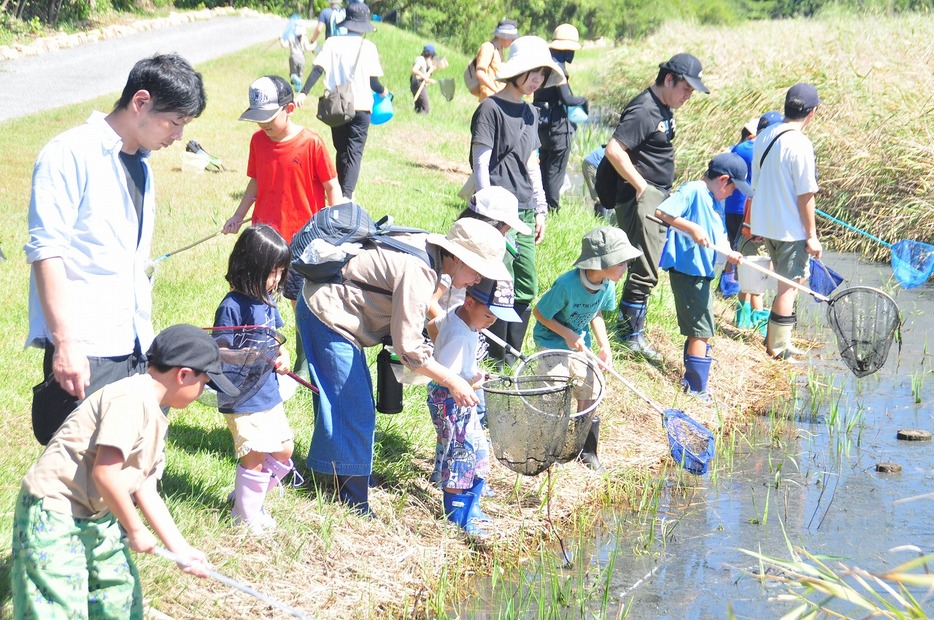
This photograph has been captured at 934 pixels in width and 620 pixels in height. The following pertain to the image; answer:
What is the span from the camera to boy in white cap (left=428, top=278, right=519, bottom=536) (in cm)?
464

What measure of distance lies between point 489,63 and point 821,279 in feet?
14.9

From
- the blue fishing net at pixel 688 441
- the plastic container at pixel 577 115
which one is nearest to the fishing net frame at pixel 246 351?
the blue fishing net at pixel 688 441

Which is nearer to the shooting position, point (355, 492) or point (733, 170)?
point (355, 492)

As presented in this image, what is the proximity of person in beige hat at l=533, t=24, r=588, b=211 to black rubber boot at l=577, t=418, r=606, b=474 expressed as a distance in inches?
170

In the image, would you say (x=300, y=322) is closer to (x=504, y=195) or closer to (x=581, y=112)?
(x=504, y=195)

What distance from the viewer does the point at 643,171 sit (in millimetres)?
7215

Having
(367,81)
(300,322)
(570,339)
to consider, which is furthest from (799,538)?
(367,81)

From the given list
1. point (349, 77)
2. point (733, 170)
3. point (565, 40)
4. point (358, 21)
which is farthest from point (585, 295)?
point (358, 21)

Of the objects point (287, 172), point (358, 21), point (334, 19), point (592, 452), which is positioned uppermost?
point (358, 21)

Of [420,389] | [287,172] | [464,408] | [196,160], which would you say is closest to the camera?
[464,408]

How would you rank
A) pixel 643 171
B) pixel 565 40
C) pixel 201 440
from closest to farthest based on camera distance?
pixel 201 440, pixel 643 171, pixel 565 40

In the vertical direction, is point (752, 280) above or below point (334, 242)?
below

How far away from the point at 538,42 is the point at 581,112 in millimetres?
6110

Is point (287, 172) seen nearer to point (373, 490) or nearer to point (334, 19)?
point (373, 490)
